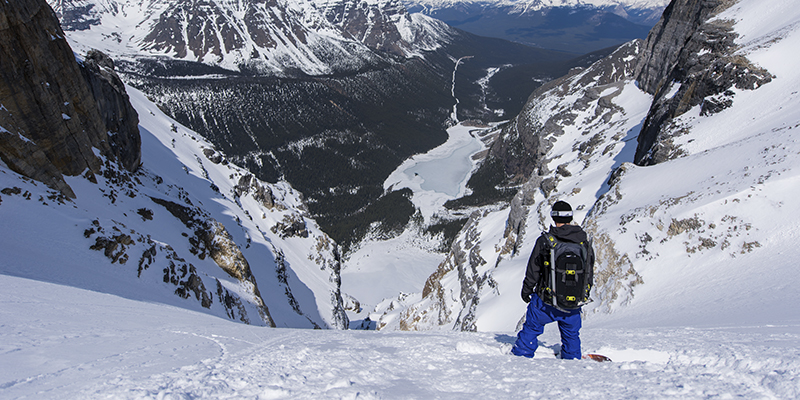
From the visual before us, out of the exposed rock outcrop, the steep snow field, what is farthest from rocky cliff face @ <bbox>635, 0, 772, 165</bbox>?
the exposed rock outcrop

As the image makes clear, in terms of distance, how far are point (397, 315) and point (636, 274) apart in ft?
157

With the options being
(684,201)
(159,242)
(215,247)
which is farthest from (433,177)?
(159,242)

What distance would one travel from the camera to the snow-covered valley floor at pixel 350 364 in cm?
586

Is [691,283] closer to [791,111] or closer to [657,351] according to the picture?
[657,351]

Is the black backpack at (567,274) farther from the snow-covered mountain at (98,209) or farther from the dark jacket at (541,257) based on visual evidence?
the snow-covered mountain at (98,209)

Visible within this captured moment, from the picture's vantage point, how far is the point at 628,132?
185ft

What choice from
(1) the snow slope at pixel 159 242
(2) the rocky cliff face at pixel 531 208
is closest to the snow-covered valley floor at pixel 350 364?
(1) the snow slope at pixel 159 242

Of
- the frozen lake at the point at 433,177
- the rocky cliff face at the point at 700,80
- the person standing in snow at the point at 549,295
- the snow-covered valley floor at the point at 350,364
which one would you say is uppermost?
the frozen lake at the point at 433,177

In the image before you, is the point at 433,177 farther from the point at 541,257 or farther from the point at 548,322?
the point at 548,322

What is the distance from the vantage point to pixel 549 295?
27.0 ft

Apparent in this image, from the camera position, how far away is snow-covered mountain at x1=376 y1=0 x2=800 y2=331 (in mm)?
16344

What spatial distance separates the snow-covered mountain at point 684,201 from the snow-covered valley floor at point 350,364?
14.8ft

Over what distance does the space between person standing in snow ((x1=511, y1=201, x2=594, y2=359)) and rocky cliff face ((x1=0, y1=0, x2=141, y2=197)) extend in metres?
26.9

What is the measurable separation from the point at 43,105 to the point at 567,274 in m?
33.6
